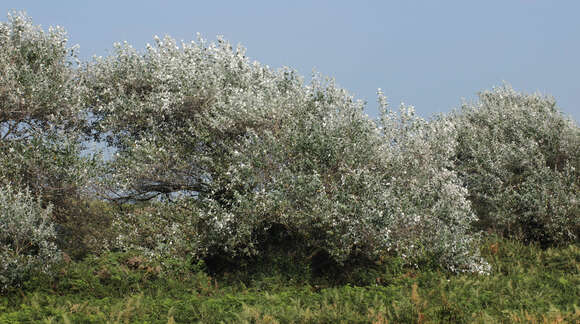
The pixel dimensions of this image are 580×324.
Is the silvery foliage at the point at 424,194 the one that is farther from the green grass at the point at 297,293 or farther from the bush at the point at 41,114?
the bush at the point at 41,114

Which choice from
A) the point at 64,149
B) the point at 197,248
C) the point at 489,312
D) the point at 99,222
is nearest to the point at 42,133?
the point at 64,149

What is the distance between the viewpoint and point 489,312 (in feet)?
35.6

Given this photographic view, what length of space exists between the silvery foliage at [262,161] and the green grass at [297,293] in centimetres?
96

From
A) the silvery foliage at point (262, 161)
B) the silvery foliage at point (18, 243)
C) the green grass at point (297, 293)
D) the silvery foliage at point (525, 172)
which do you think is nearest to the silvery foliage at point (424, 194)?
the silvery foliage at point (262, 161)

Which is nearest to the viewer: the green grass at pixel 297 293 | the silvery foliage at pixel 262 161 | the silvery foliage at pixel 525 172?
the green grass at pixel 297 293

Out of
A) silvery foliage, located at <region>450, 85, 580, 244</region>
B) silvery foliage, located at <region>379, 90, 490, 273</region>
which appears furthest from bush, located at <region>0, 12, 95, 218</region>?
silvery foliage, located at <region>450, 85, 580, 244</region>

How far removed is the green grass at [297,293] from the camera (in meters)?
10.5

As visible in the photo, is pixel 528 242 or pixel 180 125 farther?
pixel 528 242

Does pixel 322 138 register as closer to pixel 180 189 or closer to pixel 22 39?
pixel 180 189

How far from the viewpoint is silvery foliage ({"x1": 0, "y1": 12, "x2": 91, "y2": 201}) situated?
723 inches

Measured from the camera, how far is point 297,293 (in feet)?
49.5

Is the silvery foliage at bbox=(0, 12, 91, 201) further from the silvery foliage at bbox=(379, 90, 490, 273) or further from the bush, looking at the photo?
the silvery foliage at bbox=(379, 90, 490, 273)

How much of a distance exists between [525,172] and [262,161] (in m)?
12.8

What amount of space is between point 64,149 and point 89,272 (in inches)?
189
